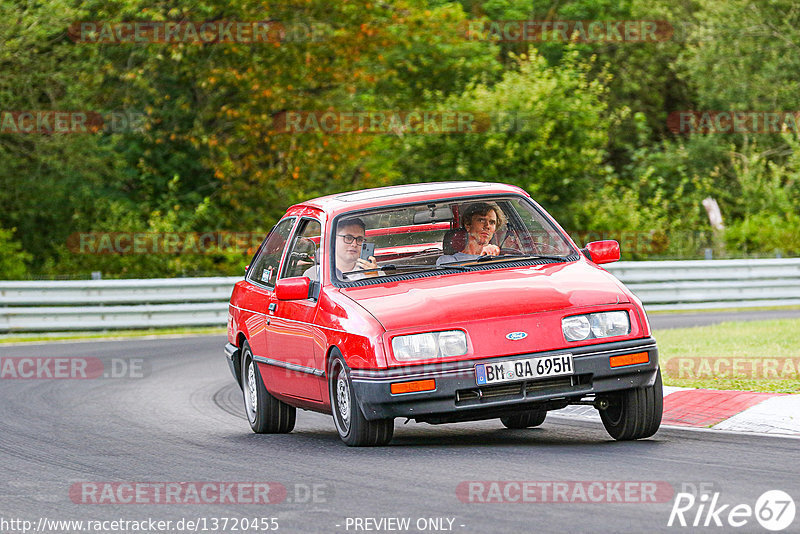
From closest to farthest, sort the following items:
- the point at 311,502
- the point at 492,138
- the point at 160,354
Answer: the point at 311,502, the point at 160,354, the point at 492,138

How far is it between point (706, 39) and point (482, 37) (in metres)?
10.1

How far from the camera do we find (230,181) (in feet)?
102

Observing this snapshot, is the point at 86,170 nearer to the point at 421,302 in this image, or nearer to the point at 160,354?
the point at 160,354

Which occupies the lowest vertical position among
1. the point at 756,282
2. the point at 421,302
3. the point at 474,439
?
the point at 756,282

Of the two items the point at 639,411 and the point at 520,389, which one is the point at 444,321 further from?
the point at 639,411

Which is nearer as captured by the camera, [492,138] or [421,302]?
[421,302]

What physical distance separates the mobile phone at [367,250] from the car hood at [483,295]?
0.51 m

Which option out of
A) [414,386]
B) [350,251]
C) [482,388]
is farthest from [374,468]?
[350,251]

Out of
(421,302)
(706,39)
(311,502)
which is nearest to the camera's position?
(311,502)

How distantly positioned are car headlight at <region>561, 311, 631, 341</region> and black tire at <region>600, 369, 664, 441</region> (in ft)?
1.22

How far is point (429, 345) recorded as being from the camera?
7953 millimetres

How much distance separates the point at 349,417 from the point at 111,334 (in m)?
14.6

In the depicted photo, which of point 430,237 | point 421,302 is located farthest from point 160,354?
point 421,302

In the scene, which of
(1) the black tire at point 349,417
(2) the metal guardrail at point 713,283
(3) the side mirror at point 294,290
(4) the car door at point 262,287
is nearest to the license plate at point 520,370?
(1) the black tire at point 349,417
